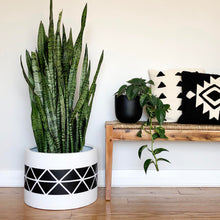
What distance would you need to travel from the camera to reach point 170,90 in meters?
2.13

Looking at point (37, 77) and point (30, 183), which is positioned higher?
point (37, 77)

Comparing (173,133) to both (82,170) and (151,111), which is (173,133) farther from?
(82,170)

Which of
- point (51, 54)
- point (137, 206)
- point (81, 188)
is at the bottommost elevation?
point (137, 206)

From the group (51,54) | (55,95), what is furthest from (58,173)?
(51,54)

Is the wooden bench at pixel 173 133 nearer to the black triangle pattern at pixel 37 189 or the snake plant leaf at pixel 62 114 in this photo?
the snake plant leaf at pixel 62 114

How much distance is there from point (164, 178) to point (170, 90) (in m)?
0.70

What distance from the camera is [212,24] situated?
2.30m

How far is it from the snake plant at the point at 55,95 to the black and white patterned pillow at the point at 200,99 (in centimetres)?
69

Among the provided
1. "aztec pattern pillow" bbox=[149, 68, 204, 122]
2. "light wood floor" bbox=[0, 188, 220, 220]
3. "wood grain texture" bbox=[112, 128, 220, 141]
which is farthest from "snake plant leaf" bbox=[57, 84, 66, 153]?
"aztec pattern pillow" bbox=[149, 68, 204, 122]

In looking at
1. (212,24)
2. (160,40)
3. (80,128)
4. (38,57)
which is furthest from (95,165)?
(212,24)

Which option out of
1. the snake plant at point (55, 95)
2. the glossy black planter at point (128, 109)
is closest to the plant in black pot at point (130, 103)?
the glossy black planter at point (128, 109)

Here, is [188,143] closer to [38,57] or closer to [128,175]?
[128,175]

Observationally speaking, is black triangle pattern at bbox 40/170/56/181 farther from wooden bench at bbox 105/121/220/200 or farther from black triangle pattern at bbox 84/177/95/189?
wooden bench at bbox 105/121/220/200

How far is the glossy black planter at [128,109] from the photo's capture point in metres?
1.99
